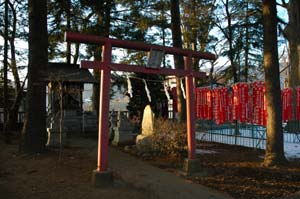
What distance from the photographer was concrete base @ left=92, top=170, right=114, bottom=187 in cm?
835

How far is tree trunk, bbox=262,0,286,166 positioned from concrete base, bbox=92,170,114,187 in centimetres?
467

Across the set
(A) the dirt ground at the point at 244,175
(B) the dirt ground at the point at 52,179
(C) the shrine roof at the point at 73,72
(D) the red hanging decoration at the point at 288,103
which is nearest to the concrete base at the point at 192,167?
(A) the dirt ground at the point at 244,175

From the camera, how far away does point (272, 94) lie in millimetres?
10891

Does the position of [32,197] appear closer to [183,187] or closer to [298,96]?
[183,187]

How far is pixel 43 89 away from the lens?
501 inches

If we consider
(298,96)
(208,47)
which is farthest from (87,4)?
(208,47)

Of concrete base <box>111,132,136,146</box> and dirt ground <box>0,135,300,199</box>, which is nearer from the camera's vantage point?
dirt ground <box>0,135,300,199</box>

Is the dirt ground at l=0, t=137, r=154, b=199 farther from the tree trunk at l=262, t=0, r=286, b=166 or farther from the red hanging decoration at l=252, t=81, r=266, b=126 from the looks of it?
the red hanging decoration at l=252, t=81, r=266, b=126

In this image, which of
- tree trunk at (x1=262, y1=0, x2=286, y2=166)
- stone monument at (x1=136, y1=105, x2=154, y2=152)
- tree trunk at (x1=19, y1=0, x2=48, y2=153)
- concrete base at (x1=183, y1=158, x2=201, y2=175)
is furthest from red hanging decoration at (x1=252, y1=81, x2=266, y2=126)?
tree trunk at (x1=19, y1=0, x2=48, y2=153)

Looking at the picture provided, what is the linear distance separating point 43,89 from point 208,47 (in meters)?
22.0

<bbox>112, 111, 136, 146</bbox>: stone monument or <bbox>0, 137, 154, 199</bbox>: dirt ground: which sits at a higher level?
<bbox>112, 111, 136, 146</bbox>: stone monument

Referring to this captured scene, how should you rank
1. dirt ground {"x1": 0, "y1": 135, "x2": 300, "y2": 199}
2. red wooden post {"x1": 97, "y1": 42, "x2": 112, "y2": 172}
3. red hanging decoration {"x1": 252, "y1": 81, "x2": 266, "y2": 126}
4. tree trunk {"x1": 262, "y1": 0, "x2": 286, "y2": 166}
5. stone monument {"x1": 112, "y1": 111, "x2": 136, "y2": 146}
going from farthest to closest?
stone monument {"x1": 112, "y1": 111, "x2": 136, "y2": 146} < red hanging decoration {"x1": 252, "y1": 81, "x2": 266, "y2": 126} < tree trunk {"x1": 262, "y1": 0, "x2": 286, "y2": 166} < red wooden post {"x1": 97, "y1": 42, "x2": 112, "y2": 172} < dirt ground {"x1": 0, "y1": 135, "x2": 300, "y2": 199}

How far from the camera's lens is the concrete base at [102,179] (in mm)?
8352

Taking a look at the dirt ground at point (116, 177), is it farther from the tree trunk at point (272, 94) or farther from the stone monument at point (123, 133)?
the stone monument at point (123, 133)
